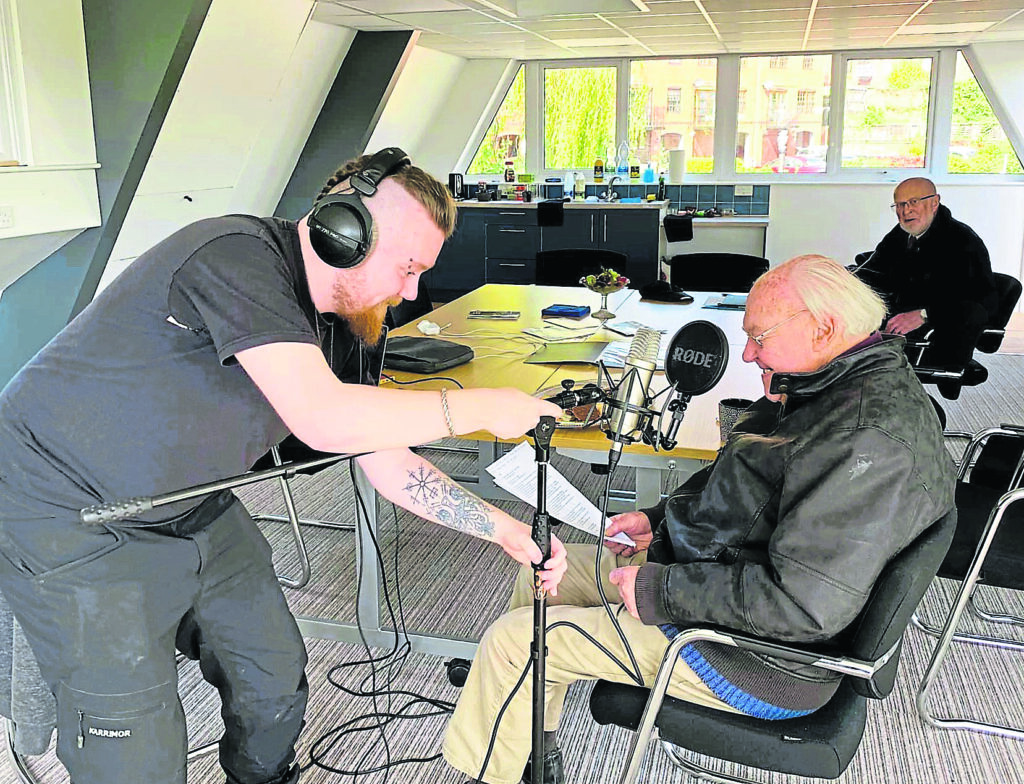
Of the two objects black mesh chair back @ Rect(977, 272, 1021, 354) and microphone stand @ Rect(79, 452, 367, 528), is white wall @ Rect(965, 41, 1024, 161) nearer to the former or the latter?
black mesh chair back @ Rect(977, 272, 1021, 354)

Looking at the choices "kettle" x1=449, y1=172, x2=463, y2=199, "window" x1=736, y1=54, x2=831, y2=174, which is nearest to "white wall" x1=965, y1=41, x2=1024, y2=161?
"window" x1=736, y1=54, x2=831, y2=174

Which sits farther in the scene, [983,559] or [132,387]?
[983,559]

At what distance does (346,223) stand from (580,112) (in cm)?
770

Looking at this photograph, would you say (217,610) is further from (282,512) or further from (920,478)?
(282,512)

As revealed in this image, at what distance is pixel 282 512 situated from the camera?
373 centimetres

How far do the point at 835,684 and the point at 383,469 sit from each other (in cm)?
92

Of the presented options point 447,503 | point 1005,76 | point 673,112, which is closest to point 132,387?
point 447,503

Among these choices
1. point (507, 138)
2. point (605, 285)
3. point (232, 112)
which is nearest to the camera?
point (605, 285)

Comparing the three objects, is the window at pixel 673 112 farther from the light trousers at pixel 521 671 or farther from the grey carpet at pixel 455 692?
the light trousers at pixel 521 671

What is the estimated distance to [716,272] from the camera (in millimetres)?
5242

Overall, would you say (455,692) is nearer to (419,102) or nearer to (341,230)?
(341,230)

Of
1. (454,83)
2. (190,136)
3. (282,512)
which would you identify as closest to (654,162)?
(454,83)

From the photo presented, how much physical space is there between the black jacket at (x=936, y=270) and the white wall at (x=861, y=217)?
3.55 meters

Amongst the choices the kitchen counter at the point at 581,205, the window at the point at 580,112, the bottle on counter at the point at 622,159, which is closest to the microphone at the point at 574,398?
the kitchen counter at the point at 581,205
